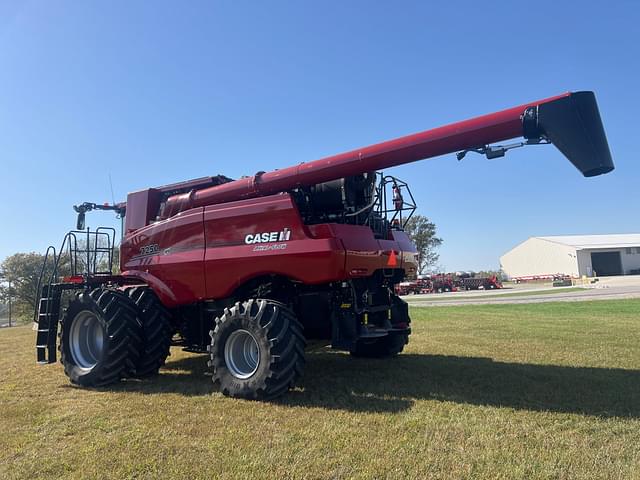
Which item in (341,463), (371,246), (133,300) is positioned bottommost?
(341,463)

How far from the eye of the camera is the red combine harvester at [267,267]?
5.67m

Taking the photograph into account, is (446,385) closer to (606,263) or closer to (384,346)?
(384,346)

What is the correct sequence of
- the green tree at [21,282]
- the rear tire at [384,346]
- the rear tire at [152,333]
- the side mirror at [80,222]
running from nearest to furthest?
the rear tire at [152,333] < the rear tire at [384,346] < the side mirror at [80,222] < the green tree at [21,282]

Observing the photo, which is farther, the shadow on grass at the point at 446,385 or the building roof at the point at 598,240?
the building roof at the point at 598,240

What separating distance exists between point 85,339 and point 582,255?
76157 mm

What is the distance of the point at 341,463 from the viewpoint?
154 inches

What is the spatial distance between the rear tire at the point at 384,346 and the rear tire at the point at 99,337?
12.3ft

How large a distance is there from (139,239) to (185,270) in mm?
1546

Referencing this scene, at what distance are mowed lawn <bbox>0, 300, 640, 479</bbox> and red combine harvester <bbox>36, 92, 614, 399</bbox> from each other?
537 millimetres

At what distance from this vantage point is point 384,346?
28.4 ft

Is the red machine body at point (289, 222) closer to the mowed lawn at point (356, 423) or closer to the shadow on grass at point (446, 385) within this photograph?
the shadow on grass at point (446, 385)

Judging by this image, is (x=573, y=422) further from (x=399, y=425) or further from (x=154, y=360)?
(x=154, y=360)

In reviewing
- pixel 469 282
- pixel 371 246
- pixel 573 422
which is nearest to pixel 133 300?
pixel 371 246

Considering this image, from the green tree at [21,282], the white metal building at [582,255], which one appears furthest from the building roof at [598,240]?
the green tree at [21,282]
